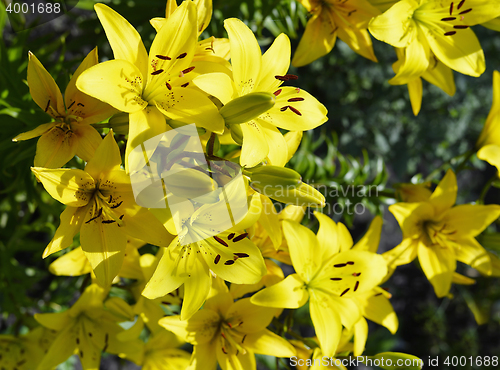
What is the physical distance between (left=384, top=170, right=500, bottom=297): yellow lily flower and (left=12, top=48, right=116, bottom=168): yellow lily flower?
2.64ft

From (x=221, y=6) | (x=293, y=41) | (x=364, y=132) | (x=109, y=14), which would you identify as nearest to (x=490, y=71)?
(x=364, y=132)

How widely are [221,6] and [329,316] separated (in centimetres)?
94

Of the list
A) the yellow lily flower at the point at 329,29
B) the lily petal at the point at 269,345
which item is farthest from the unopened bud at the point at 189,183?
the yellow lily flower at the point at 329,29

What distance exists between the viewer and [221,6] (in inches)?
45.7

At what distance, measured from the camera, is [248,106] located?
0.63 metres

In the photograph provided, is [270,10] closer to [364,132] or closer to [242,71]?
[242,71]

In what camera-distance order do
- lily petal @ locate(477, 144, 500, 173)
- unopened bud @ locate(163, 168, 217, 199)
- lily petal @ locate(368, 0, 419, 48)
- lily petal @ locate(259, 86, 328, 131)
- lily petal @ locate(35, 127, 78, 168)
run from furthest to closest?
lily petal @ locate(477, 144, 500, 173) → lily petal @ locate(368, 0, 419, 48) → lily petal @ locate(259, 86, 328, 131) → lily petal @ locate(35, 127, 78, 168) → unopened bud @ locate(163, 168, 217, 199)

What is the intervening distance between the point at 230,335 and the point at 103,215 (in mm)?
433

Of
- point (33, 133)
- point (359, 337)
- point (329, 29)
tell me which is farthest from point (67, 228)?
point (329, 29)

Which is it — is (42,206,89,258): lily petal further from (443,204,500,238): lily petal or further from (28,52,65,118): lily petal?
(443,204,500,238): lily petal

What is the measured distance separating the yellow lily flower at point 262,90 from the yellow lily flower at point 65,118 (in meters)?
0.23

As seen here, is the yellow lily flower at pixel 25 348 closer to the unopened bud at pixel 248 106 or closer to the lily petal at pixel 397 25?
the unopened bud at pixel 248 106

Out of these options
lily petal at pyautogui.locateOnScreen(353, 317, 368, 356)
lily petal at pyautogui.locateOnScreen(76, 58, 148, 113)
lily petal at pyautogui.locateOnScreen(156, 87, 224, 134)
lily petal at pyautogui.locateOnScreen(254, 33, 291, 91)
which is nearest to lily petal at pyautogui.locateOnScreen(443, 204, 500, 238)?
lily petal at pyautogui.locateOnScreen(353, 317, 368, 356)

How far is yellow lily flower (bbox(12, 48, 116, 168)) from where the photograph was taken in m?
0.70
